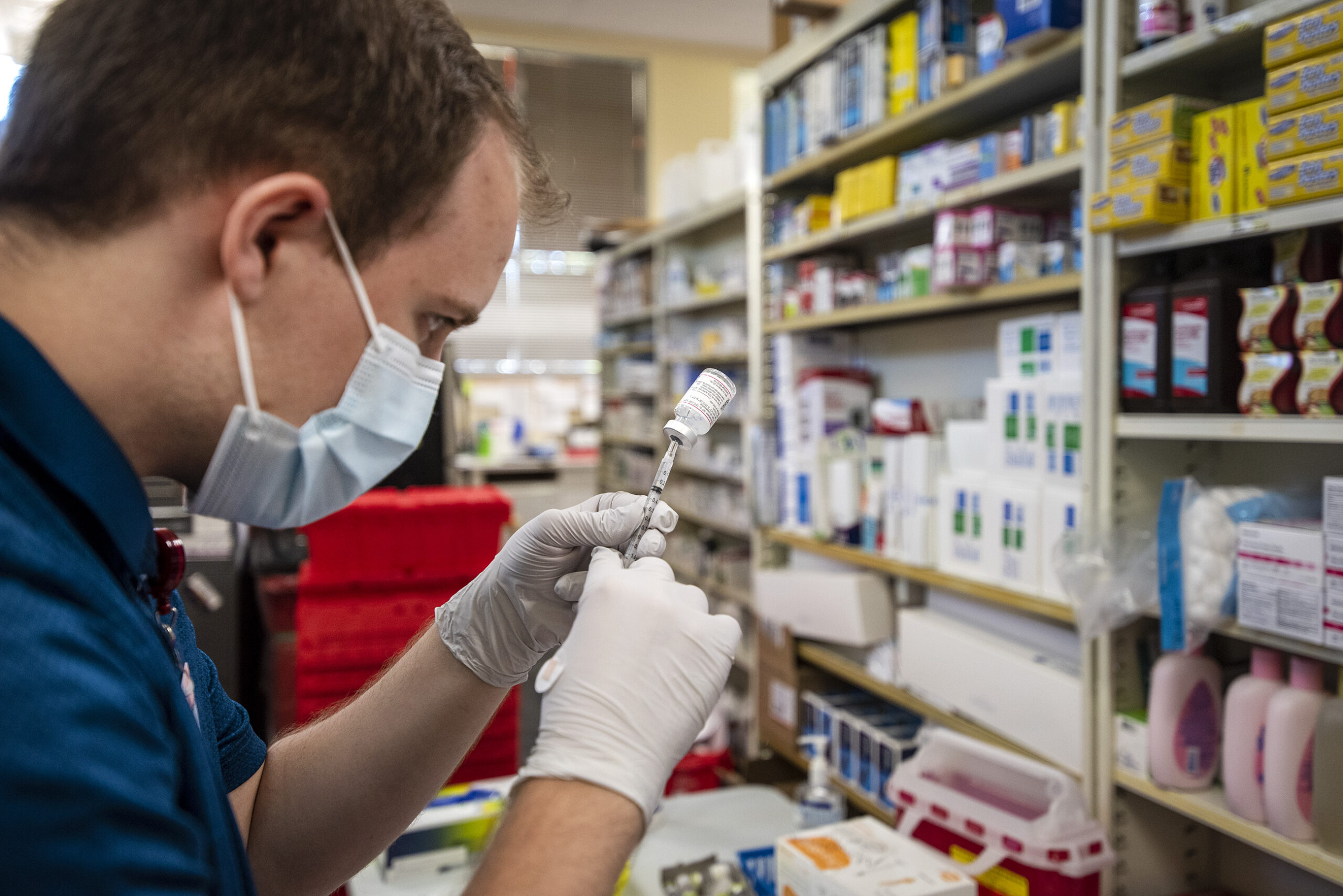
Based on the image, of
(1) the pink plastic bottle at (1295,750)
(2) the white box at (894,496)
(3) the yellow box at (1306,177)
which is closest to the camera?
(3) the yellow box at (1306,177)

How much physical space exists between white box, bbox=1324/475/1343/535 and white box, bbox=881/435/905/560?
3.81ft

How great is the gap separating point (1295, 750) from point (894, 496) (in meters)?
1.21

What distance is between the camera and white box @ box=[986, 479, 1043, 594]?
6.86 feet

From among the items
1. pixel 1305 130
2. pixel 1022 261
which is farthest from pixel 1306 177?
pixel 1022 261

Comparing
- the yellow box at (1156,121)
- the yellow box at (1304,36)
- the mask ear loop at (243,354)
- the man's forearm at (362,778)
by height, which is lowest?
the man's forearm at (362,778)

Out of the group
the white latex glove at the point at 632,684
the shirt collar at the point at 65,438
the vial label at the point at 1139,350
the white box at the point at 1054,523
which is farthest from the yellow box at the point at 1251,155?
the shirt collar at the point at 65,438

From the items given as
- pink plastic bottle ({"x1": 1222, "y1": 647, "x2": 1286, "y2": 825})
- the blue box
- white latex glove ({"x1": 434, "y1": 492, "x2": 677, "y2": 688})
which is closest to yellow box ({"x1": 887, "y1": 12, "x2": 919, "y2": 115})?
Result: the blue box

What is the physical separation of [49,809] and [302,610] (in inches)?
71.7

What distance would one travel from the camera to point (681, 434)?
1061 mm

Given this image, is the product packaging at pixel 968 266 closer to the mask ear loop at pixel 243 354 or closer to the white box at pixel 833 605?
the white box at pixel 833 605

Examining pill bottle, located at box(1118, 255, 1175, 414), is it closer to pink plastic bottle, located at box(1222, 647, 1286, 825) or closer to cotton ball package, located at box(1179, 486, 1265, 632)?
cotton ball package, located at box(1179, 486, 1265, 632)

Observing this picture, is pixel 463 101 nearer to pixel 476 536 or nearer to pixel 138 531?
pixel 138 531

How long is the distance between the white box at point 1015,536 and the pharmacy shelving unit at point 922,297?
0.04m

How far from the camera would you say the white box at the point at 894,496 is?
8.46 ft
